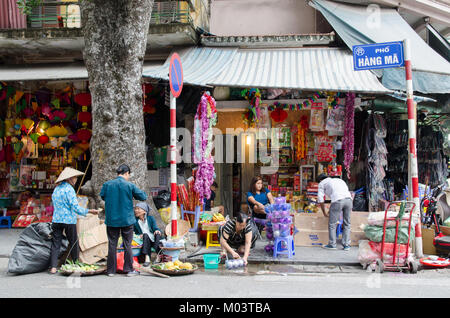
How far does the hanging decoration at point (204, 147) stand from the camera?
30.9 feet

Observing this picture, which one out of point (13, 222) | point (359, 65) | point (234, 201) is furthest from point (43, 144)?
point (359, 65)

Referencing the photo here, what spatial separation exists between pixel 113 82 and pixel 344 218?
548 centimetres

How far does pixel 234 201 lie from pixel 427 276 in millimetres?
6901

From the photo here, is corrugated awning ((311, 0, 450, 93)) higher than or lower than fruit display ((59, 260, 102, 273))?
higher

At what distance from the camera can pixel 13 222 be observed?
11891mm

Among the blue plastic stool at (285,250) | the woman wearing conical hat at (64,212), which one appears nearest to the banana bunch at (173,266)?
the woman wearing conical hat at (64,212)

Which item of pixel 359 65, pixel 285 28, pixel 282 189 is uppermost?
pixel 285 28

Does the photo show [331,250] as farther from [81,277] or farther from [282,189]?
[81,277]

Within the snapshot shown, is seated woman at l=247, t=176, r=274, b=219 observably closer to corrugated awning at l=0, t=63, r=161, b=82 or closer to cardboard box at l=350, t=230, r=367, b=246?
cardboard box at l=350, t=230, r=367, b=246

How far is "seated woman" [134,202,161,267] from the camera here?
25.2ft

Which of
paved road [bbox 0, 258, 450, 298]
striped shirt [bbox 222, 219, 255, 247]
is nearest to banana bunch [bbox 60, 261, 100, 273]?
paved road [bbox 0, 258, 450, 298]

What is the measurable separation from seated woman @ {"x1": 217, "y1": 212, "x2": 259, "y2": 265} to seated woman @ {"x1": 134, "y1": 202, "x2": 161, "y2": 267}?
1192 millimetres

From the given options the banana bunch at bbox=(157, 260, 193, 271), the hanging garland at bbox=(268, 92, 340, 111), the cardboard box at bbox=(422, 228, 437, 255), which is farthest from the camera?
the hanging garland at bbox=(268, 92, 340, 111)

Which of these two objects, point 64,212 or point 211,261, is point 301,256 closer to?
point 211,261
